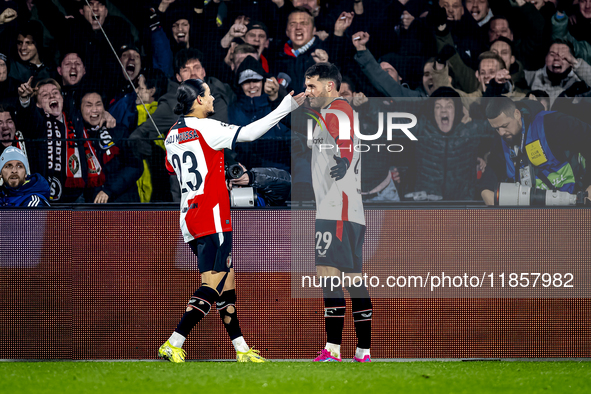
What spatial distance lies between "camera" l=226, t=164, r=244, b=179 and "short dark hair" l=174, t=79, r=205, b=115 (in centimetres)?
52

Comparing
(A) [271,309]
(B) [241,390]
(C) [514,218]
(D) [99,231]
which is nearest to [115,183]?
(D) [99,231]

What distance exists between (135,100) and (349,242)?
2598 millimetres

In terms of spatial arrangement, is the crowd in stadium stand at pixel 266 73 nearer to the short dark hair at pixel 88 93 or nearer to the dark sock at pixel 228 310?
the short dark hair at pixel 88 93

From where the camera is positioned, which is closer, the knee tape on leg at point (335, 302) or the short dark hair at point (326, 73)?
the knee tape on leg at point (335, 302)

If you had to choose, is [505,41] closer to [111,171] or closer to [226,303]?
[226,303]

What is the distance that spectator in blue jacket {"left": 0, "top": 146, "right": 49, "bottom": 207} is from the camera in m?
4.68

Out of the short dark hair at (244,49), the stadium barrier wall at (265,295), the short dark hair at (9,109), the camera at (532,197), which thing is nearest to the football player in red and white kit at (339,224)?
the stadium barrier wall at (265,295)

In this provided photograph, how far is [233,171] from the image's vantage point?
4.39 meters

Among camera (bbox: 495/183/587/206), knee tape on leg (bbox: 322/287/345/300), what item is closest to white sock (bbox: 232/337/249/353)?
knee tape on leg (bbox: 322/287/345/300)

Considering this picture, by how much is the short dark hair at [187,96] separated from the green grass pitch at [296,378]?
1696mm

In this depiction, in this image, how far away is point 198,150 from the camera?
4043 mm

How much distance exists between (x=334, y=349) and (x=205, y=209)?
1.33 meters

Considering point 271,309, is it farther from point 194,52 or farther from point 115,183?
point 194,52

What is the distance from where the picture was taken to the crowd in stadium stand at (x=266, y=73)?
188 inches
